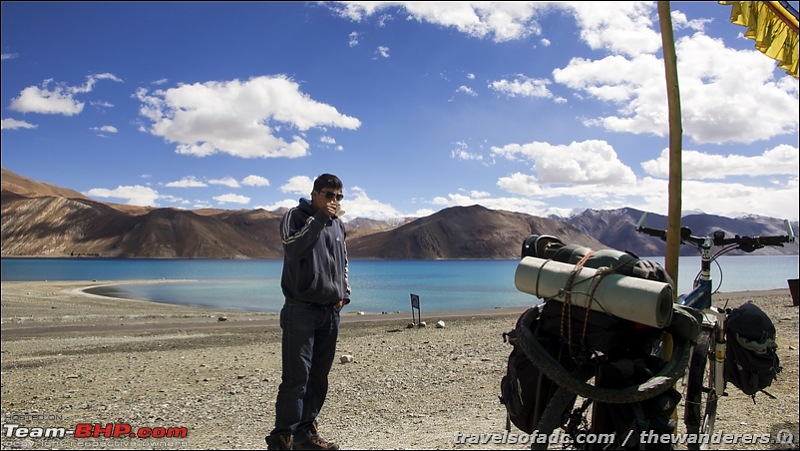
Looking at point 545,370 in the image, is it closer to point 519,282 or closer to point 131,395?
point 519,282

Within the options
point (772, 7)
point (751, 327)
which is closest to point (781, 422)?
point (751, 327)

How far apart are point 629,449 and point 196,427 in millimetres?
4267

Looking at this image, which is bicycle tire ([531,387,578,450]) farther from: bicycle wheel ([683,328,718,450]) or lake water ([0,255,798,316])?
lake water ([0,255,798,316])

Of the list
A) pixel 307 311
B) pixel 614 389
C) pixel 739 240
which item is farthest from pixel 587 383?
pixel 739 240

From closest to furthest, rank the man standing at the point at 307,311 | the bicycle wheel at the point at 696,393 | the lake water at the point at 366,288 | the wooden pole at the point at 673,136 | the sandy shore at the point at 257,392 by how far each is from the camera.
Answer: the bicycle wheel at the point at 696,393, the wooden pole at the point at 673,136, the man standing at the point at 307,311, the sandy shore at the point at 257,392, the lake water at the point at 366,288

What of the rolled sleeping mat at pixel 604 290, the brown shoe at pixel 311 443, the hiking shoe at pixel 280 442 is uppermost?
the rolled sleeping mat at pixel 604 290

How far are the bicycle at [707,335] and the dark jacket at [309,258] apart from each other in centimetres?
248

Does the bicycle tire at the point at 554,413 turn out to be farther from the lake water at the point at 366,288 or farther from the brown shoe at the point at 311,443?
the lake water at the point at 366,288

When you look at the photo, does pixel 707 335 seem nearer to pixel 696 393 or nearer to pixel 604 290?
pixel 696 393

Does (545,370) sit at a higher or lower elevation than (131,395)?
higher

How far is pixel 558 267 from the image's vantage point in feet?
7.96

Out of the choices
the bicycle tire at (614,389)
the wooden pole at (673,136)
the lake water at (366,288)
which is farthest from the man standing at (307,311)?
the lake water at (366,288)

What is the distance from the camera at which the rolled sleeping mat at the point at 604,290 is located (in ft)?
6.95

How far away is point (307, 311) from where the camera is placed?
13.4ft
